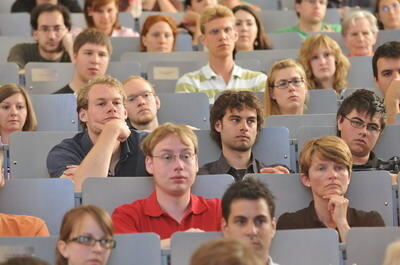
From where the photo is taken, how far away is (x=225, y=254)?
3.80 m

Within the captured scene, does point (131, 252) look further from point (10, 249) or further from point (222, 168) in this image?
point (222, 168)

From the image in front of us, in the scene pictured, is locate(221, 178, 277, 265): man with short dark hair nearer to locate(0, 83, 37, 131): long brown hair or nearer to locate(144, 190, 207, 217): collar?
locate(144, 190, 207, 217): collar

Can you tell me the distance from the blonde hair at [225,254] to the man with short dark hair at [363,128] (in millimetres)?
2791

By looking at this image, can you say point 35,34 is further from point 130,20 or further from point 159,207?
point 159,207

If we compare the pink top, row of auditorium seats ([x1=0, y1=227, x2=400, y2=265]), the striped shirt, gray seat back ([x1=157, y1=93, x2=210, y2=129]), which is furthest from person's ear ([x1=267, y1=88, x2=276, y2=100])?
the pink top

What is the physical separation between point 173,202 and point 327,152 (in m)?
0.75

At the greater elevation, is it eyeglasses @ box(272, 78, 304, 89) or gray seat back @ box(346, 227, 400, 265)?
eyeglasses @ box(272, 78, 304, 89)

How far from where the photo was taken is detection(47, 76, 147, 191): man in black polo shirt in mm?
6414

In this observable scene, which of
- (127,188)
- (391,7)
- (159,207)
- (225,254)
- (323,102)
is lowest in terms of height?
(225,254)

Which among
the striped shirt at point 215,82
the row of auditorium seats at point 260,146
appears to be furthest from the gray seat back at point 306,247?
the striped shirt at point 215,82

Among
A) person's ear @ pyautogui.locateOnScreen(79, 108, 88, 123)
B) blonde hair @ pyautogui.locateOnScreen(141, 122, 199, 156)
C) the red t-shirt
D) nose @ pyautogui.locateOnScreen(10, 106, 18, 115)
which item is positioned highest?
nose @ pyautogui.locateOnScreen(10, 106, 18, 115)

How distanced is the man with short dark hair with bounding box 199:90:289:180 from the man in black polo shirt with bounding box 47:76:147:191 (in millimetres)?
394

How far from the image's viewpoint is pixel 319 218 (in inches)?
235

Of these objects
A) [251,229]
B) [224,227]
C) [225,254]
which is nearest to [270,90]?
[224,227]
